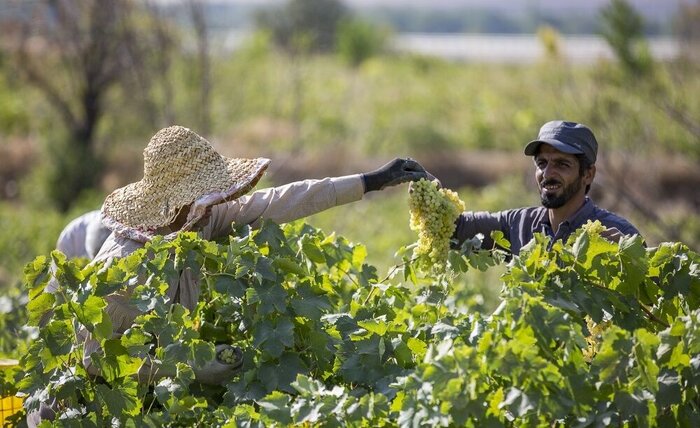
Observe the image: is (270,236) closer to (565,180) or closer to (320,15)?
(565,180)

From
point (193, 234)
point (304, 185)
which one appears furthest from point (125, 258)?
point (304, 185)

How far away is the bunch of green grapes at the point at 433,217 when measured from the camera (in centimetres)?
330

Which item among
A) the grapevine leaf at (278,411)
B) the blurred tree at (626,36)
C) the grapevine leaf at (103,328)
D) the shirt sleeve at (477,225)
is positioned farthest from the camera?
the blurred tree at (626,36)

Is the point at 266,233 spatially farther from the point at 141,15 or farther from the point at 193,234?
the point at 141,15

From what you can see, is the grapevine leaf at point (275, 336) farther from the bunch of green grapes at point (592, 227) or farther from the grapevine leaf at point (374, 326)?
the bunch of green grapes at point (592, 227)

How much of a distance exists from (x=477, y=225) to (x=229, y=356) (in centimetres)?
98

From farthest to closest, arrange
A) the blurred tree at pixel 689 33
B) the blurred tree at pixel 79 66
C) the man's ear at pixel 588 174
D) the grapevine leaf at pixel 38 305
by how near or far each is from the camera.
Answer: the blurred tree at pixel 79 66 < the blurred tree at pixel 689 33 < the man's ear at pixel 588 174 < the grapevine leaf at pixel 38 305

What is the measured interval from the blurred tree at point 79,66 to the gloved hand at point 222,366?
807 centimetres

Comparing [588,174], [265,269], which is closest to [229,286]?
[265,269]

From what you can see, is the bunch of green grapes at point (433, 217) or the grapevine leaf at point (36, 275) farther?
the bunch of green grapes at point (433, 217)

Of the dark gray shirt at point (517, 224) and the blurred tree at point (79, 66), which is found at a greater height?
the dark gray shirt at point (517, 224)

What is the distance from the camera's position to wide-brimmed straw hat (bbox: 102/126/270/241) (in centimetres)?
324

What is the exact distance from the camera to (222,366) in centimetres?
302

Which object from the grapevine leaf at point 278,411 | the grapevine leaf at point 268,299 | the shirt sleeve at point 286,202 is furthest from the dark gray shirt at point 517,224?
the grapevine leaf at point 278,411
